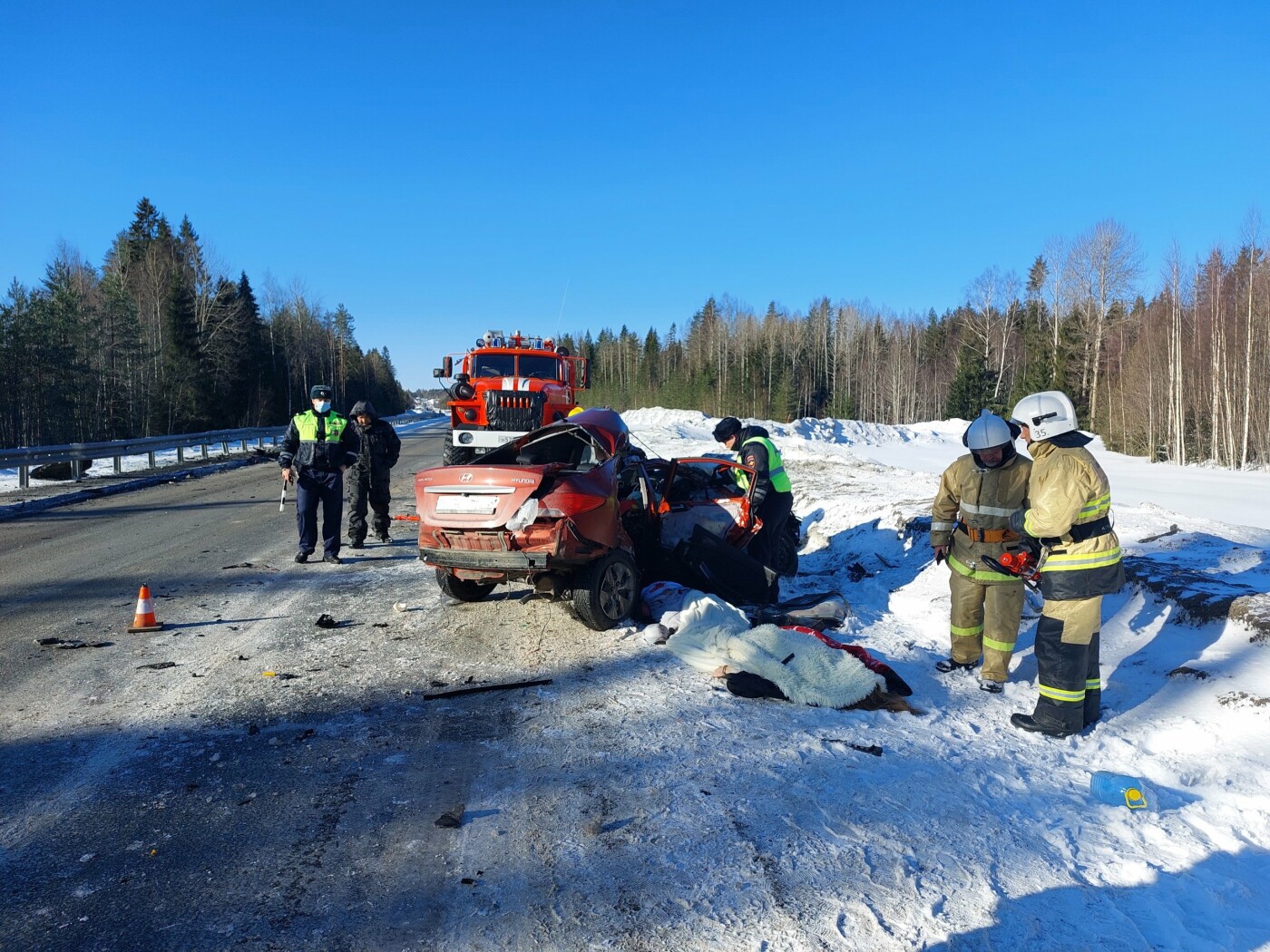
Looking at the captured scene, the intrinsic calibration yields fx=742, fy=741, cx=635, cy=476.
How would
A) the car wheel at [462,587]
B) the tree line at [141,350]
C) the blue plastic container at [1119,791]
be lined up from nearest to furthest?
the blue plastic container at [1119,791] < the car wheel at [462,587] < the tree line at [141,350]

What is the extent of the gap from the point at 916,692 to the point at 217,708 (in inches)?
181

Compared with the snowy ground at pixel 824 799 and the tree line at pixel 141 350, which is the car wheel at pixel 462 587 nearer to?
the snowy ground at pixel 824 799

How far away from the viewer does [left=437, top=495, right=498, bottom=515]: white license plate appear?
6.02 metres

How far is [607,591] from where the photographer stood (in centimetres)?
643

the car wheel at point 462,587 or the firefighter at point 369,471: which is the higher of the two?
the firefighter at point 369,471

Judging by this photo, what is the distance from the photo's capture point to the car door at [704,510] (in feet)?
25.8

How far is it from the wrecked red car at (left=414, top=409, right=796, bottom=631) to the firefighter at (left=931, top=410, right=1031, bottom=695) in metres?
2.05

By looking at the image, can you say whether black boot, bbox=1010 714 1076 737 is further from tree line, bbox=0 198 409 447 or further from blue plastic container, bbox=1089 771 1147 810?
tree line, bbox=0 198 409 447

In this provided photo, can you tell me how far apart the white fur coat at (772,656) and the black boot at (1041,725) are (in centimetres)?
82

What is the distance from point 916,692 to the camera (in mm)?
5160

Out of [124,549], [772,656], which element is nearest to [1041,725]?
[772,656]

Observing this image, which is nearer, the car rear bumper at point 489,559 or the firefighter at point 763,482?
the car rear bumper at point 489,559

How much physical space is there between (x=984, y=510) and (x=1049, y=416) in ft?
2.93

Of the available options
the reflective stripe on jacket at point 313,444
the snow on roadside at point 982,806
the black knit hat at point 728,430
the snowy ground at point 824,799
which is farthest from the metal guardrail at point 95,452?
the snow on roadside at point 982,806
